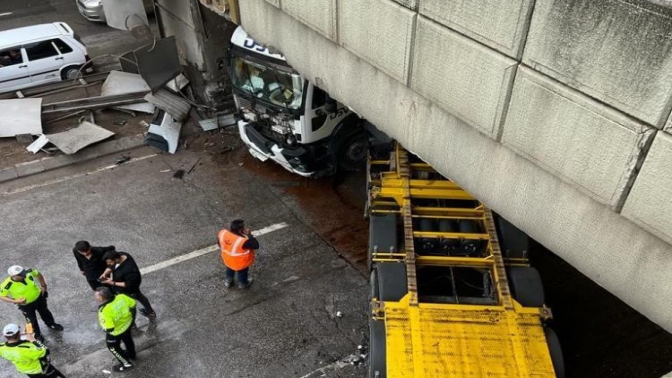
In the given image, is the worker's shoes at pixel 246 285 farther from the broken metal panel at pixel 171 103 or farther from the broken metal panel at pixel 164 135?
the broken metal panel at pixel 171 103

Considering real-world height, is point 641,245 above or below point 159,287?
above

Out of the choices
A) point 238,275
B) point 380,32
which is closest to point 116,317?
point 238,275

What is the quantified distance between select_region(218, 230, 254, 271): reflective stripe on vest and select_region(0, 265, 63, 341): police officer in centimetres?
238

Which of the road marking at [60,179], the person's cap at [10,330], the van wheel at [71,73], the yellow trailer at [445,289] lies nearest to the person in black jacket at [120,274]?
the person's cap at [10,330]

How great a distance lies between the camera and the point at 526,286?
19.9ft

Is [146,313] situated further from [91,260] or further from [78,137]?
[78,137]

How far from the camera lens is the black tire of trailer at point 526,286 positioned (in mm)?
5895

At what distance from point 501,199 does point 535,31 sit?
5.37 ft

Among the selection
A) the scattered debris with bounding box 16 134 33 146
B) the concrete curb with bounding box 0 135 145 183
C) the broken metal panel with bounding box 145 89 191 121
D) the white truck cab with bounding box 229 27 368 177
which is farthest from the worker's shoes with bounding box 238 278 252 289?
the scattered debris with bounding box 16 134 33 146

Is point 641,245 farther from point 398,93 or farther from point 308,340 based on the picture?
point 308,340

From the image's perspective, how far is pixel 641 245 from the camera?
3879mm

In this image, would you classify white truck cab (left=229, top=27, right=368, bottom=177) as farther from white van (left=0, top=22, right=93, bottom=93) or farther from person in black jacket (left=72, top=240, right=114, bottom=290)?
white van (left=0, top=22, right=93, bottom=93)

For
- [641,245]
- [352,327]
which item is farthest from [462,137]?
[352,327]

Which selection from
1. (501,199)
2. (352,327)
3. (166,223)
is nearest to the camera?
(501,199)
